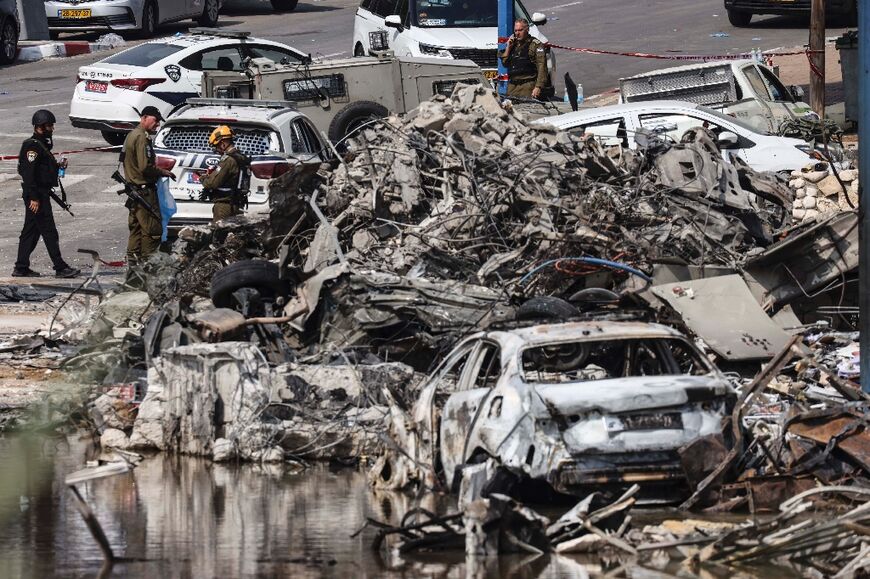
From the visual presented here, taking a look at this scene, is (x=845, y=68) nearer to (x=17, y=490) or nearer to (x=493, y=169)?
(x=493, y=169)

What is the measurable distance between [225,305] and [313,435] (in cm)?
278

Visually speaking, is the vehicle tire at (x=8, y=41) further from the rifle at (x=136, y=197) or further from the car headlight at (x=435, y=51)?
the rifle at (x=136, y=197)

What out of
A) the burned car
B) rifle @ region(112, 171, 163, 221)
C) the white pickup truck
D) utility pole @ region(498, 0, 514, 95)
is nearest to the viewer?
the burned car

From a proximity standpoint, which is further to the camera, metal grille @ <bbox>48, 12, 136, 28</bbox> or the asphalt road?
metal grille @ <bbox>48, 12, 136, 28</bbox>

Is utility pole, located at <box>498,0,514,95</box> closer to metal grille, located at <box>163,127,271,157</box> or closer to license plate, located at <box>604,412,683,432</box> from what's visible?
metal grille, located at <box>163,127,271,157</box>

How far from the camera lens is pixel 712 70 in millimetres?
21781

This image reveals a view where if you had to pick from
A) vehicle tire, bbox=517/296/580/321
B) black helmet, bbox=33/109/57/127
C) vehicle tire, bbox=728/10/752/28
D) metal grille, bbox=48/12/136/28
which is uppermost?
metal grille, bbox=48/12/136/28

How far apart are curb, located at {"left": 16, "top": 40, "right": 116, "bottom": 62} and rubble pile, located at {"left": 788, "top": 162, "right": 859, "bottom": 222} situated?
2024 centimetres

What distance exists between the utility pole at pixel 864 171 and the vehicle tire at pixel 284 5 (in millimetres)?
27123

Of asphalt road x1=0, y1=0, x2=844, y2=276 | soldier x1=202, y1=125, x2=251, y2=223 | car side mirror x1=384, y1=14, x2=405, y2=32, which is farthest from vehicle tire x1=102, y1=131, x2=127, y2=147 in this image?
soldier x1=202, y1=125, x2=251, y2=223

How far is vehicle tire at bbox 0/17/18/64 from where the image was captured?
103ft

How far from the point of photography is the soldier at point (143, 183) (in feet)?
54.7

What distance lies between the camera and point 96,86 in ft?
77.9

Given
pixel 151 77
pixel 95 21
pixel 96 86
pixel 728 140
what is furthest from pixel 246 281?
pixel 95 21
